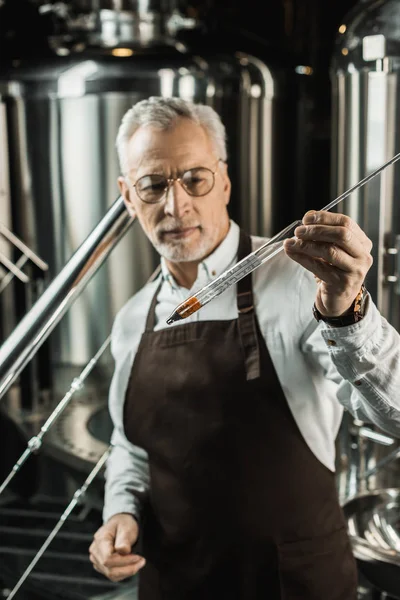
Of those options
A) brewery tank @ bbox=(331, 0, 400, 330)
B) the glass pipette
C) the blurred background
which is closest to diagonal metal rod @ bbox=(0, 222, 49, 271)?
the blurred background

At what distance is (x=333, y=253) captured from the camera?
622 millimetres

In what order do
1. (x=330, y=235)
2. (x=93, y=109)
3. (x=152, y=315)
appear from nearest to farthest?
(x=330, y=235)
(x=152, y=315)
(x=93, y=109)

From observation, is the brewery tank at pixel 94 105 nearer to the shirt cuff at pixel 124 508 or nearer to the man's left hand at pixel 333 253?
the shirt cuff at pixel 124 508

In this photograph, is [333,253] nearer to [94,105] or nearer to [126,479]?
[126,479]

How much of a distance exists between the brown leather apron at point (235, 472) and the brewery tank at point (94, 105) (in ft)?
2.21

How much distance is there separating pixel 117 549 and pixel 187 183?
0.38 meters

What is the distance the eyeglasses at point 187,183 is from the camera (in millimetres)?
780

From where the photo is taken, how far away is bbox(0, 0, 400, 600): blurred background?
1048 mm

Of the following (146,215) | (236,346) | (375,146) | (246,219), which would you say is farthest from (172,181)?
(375,146)

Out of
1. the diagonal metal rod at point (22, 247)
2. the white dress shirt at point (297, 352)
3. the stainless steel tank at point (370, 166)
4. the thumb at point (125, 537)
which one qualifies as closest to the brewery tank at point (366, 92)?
the stainless steel tank at point (370, 166)

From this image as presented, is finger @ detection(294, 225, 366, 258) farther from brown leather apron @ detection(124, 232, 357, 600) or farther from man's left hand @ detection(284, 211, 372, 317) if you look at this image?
brown leather apron @ detection(124, 232, 357, 600)

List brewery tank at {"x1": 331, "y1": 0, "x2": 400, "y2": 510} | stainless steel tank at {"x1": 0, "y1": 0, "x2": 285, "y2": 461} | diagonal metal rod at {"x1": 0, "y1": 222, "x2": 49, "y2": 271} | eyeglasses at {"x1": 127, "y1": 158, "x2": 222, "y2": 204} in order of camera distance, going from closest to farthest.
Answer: eyeglasses at {"x1": 127, "y1": 158, "x2": 222, "y2": 204} → brewery tank at {"x1": 331, "y1": 0, "x2": 400, "y2": 510} → stainless steel tank at {"x1": 0, "y1": 0, "x2": 285, "y2": 461} → diagonal metal rod at {"x1": 0, "y1": 222, "x2": 49, "y2": 271}

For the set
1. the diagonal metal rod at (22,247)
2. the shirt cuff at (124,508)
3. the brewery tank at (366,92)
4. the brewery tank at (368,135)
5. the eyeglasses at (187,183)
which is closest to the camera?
the eyeglasses at (187,183)

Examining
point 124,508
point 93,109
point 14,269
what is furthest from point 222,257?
point 14,269
